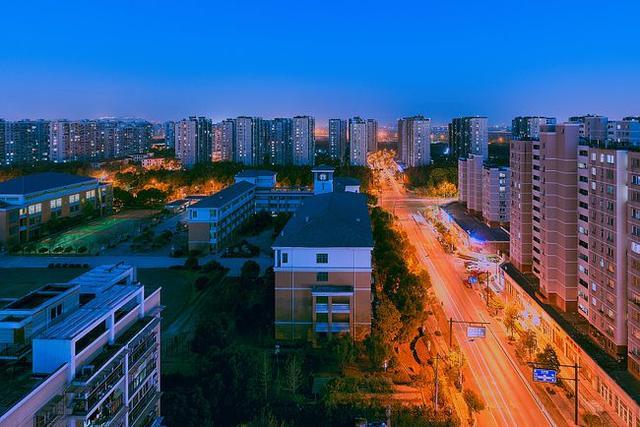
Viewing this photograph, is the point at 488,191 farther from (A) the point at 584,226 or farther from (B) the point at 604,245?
(B) the point at 604,245

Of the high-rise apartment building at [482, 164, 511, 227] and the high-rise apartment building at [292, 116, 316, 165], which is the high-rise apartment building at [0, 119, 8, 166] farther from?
the high-rise apartment building at [482, 164, 511, 227]

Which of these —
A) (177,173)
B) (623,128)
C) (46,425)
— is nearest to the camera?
(46,425)

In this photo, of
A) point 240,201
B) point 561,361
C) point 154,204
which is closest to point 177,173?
point 154,204

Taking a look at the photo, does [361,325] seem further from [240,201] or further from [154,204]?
[154,204]

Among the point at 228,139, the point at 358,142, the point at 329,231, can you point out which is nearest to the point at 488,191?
the point at 329,231

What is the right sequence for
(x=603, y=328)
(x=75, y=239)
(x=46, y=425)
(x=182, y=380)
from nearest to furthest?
(x=46, y=425) < (x=182, y=380) < (x=603, y=328) < (x=75, y=239)

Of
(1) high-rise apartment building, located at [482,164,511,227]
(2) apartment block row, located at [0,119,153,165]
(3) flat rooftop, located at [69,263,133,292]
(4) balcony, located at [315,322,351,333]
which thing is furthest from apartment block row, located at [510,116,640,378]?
(2) apartment block row, located at [0,119,153,165]
